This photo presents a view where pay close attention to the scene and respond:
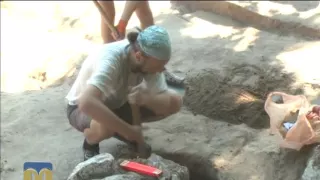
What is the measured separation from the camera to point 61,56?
13.8 feet

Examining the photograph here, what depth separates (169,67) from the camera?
366cm

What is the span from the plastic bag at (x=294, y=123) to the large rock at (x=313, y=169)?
98 mm

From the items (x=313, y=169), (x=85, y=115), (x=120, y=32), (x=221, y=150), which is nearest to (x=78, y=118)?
(x=85, y=115)

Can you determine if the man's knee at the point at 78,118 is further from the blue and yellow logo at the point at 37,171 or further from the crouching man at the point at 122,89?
the blue and yellow logo at the point at 37,171

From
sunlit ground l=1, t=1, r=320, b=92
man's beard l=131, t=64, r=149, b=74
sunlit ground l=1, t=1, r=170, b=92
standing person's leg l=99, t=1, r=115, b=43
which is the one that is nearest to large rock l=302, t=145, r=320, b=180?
man's beard l=131, t=64, r=149, b=74

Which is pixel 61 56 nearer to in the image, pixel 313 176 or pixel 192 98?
pixel 192 98

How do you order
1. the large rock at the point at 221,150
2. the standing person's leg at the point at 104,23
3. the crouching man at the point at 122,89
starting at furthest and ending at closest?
the standing person's leg at the point at 104,23
the large rock at the point at 221,150
the crouching man at the point at 122,89

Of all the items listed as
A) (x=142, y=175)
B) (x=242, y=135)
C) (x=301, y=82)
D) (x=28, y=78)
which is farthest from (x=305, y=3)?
(x=142, y=175)

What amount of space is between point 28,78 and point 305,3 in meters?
2.27

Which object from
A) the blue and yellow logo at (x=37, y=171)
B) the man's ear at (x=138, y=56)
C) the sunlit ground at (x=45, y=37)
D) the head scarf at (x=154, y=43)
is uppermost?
the head scarf at (x=154, y=43)

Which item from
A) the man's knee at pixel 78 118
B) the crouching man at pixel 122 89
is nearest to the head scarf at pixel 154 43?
the crouching man at pixel 122 89

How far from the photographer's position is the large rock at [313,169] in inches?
88.4

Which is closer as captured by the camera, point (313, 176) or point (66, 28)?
point (313, 176)

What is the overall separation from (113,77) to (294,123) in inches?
34.3
